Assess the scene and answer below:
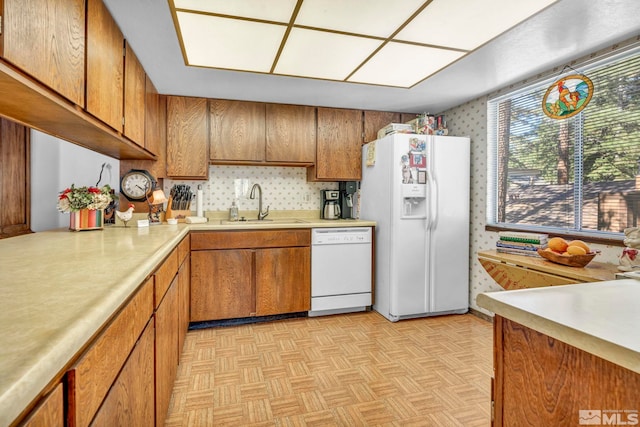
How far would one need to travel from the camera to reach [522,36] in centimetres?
206

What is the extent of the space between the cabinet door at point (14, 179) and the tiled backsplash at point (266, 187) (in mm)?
1528

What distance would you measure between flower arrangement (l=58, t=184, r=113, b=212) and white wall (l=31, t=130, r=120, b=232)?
0.14 metres

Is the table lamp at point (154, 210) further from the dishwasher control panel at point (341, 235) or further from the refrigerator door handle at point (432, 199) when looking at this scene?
the refrigerator door handle at point (432, 199)

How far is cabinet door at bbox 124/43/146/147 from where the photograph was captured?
2.15m

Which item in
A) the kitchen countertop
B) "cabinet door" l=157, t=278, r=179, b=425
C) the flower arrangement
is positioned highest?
the flower arrangement

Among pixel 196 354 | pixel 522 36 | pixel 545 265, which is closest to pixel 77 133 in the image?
pixel 196 354

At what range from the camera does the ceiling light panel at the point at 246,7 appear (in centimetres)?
168

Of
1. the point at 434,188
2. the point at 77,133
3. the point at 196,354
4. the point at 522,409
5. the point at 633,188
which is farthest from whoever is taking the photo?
the point at 434,188

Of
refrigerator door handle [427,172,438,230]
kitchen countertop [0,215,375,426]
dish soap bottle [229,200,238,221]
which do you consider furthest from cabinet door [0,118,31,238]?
refrigerator door handle [427,172,438,230]

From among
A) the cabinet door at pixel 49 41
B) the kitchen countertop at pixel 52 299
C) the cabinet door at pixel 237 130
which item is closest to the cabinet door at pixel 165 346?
the kitchen countertop at pixel 52 299

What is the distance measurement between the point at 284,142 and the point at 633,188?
2.82 m

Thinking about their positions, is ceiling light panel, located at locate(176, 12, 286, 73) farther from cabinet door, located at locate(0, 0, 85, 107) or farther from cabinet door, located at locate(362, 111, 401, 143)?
cabinet door, located at locate(362, 111, 401, 143)

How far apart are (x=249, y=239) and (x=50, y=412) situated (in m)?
2.54

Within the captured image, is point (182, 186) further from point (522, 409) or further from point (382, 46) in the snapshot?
point (522, 409)
